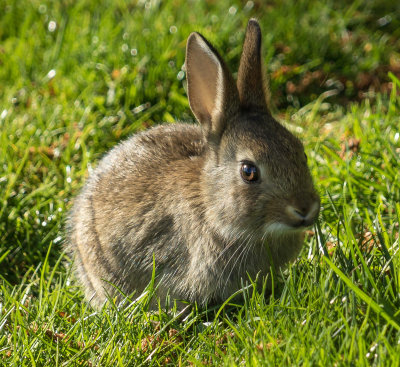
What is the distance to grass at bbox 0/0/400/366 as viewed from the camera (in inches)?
139

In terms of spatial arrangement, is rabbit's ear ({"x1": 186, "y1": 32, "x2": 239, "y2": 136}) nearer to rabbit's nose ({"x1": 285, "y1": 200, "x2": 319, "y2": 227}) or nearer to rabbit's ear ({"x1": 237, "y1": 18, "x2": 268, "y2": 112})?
rabbit's ear ({"x1": 237, "y1": 18, "x2": 268, "y2": 112})

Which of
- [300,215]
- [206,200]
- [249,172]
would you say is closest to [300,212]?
[300,215]

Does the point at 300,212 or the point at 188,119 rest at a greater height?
the point at 188,119

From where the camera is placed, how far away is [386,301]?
344cm

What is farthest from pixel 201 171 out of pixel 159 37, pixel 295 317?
pixel 159 37

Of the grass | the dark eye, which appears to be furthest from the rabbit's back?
the dark eye

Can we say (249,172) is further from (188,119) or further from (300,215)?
(188,119)

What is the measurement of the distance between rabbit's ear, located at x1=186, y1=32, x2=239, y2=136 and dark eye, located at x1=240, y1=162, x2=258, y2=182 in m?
0.36

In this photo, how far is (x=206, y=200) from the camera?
4.20 metres

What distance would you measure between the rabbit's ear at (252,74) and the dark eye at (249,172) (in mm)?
468

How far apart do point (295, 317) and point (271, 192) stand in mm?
694

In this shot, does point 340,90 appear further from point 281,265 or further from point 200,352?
point 200,352

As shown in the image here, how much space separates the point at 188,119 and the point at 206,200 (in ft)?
7.37

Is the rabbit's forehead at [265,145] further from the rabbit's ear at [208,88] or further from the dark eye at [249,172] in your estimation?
the rabbit's ear at [208,88]
